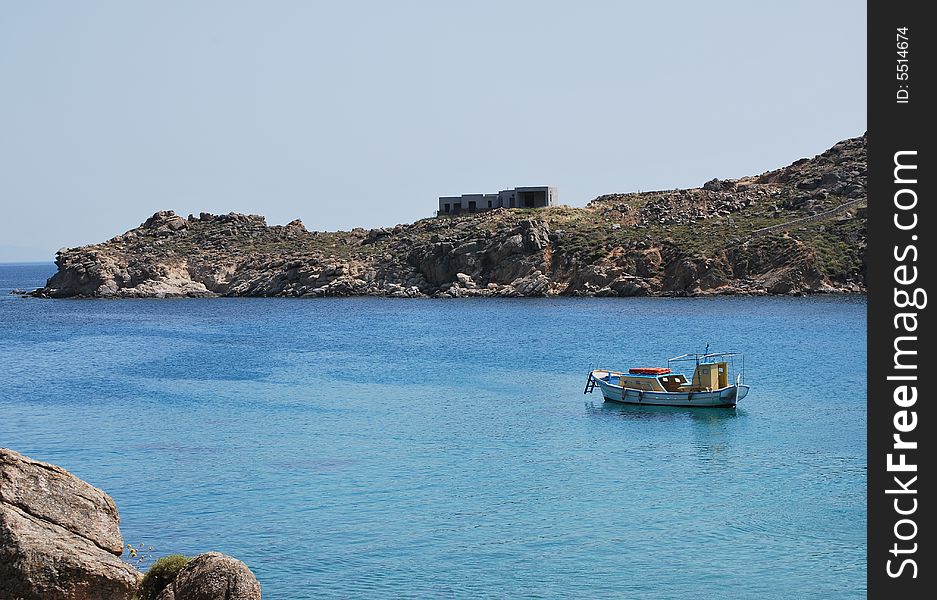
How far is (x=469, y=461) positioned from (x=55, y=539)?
18.9 m

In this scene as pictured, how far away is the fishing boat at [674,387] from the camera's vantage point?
134 feet

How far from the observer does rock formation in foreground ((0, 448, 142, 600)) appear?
12508 mm

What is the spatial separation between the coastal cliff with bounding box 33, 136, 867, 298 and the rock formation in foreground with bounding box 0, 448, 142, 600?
9081 cm

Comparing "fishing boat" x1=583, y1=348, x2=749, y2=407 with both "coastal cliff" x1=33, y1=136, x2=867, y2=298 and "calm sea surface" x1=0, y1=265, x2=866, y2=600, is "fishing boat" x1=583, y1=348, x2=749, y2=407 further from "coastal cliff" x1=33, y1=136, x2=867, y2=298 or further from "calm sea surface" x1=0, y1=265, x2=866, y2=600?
"coastal cliff" x1=33, y1=136, x2=867, y2=298

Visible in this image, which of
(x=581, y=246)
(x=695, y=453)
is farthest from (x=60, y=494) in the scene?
(x=581, y=246)

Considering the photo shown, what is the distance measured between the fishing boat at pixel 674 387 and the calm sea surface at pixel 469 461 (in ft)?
2.25

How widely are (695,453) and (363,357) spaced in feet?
103

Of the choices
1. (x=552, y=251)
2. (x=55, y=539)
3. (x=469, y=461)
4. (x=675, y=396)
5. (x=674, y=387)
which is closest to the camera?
(x=55, y=539)

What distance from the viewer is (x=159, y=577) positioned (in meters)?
13.5

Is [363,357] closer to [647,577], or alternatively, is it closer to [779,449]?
[779,449]

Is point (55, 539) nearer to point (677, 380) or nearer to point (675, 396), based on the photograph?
point (675, 396)

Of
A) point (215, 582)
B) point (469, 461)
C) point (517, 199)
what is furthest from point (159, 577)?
point (517, 199)

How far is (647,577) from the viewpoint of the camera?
2047 cm

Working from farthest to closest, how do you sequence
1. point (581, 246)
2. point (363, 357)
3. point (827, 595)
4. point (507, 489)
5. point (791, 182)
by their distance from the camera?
point (791, 182) < point (581, 246) < point (363, 357) < point (507, 489) < point (827, 595)
